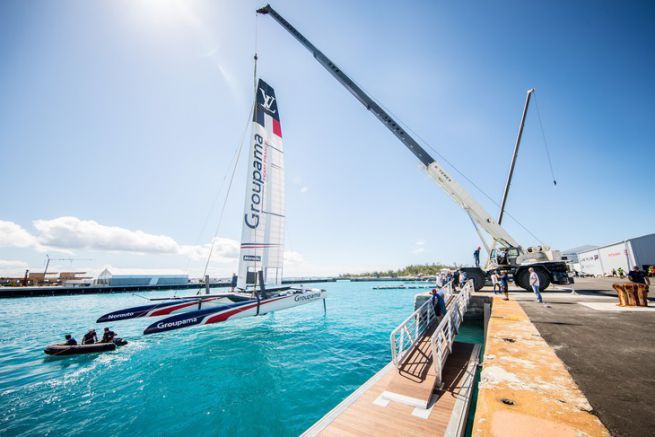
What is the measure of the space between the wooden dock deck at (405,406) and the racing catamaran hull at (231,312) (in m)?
8.34

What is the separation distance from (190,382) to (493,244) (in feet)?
63.0

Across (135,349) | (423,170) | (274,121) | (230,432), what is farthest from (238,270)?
(423,170)

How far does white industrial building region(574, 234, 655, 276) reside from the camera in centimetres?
3562

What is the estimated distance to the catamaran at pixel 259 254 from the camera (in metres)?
11.9

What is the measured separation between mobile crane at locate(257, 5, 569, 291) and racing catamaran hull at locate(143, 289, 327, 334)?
11839mm

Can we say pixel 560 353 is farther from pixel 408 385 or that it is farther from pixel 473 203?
pixel 473 203

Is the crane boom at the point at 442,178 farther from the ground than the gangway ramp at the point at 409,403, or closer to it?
farther from the ground

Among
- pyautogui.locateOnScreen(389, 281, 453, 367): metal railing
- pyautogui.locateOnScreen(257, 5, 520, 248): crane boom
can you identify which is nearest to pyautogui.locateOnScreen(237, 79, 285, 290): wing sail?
pyautogui.locateOnScreen(257, 5, 520, 248): crane boom

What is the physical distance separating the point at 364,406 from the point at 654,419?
4.03 meters

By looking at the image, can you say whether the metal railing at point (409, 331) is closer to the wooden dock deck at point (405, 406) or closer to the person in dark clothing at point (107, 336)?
the wooden dock deck at point (405, 406)

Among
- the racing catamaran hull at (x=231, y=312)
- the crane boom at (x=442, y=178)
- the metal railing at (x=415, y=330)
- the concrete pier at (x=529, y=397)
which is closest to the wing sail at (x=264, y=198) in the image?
the racing catamaran hull at (x=231, y=312)

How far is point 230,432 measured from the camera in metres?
6.13

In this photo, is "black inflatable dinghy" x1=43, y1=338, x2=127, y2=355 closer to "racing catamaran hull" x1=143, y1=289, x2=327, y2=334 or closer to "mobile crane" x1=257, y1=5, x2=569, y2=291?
"racing catamaran hull" x1=143, y1=289, x2=327, y2=334

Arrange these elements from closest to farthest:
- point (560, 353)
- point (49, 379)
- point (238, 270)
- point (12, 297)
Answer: point (560, 353), point (49, 379), point (238, 270), point (12, 297)
